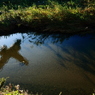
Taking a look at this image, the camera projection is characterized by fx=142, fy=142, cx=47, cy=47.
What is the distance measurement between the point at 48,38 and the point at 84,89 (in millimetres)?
4289

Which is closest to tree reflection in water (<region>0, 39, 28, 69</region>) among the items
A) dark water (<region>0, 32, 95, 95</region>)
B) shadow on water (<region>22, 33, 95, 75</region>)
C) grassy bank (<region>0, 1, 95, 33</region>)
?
dark water (<region>0, 32, 95, 95</region>)

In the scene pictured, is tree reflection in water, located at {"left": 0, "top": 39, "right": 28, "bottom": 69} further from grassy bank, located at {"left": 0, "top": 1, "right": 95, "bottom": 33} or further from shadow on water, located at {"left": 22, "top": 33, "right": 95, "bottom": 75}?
grassy bank, located at {"left": 0, "top": 1, "right": 95, "bottom": 33}

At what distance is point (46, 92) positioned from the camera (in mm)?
4824

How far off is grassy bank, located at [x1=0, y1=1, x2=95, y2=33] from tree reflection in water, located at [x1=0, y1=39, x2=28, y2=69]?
5.40ft

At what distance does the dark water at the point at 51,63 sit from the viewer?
16.4 feet

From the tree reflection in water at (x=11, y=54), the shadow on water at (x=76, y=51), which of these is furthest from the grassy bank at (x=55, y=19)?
the tree reflection in water at (x=11, y=54)

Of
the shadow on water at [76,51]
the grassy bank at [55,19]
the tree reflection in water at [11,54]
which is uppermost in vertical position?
the grassy bank at [55,19]

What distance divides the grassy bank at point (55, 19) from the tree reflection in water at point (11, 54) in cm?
165

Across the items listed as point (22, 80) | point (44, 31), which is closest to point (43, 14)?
point (44, 31)

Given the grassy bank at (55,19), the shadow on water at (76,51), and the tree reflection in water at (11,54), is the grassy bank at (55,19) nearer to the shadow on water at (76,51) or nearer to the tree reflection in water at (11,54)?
the shadow on water at (76,51)

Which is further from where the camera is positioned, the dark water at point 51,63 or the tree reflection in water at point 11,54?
the tree reflection in water at point 11,54

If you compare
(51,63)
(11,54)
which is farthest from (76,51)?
(11,54)

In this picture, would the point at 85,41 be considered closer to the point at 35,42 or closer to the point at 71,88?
the point at 35,42

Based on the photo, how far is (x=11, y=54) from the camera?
7.34 metres
